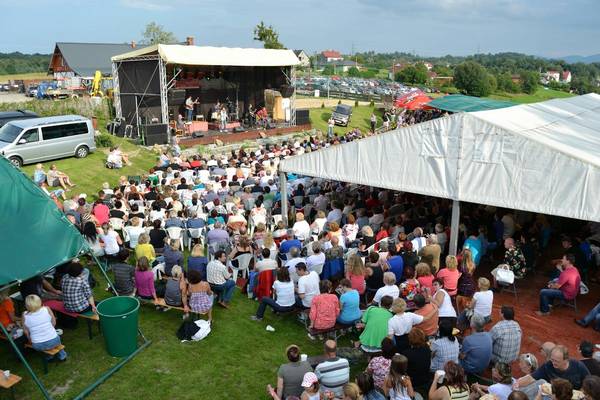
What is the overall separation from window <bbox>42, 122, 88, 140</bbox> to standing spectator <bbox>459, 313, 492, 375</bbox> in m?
14.8

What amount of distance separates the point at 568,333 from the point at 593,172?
8.27 feet

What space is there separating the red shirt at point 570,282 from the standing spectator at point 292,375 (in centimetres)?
491

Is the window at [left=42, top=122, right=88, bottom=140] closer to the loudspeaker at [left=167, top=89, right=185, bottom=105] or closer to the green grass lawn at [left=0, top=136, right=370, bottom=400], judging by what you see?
the loudspeaker at [left=167, top=89, right=185, bottom=105]

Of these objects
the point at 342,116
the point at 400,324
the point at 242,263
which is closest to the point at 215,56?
the point at 342,116

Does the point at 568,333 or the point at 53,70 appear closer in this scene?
the point at 568,333

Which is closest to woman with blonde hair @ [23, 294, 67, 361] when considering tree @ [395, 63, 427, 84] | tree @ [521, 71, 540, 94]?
tree @ [395, 63, 427, 84]

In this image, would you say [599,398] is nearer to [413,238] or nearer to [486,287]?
[486,287]

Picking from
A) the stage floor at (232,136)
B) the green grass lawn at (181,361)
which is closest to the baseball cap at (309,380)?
the green grass lawn at (181,361)

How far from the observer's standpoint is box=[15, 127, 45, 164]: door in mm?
15039

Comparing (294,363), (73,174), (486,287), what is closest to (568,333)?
(486,287)

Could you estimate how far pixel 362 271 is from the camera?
7539mm

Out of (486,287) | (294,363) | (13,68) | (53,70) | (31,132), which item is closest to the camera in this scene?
(294,363)

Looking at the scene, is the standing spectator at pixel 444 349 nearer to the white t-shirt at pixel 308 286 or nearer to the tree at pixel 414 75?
the white t-shirt at pixel 308 286

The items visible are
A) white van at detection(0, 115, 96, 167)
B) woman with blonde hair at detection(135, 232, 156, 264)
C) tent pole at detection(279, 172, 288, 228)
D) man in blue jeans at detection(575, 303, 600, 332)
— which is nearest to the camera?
man in blue jeans at detection(575, 303, 600, 332)
